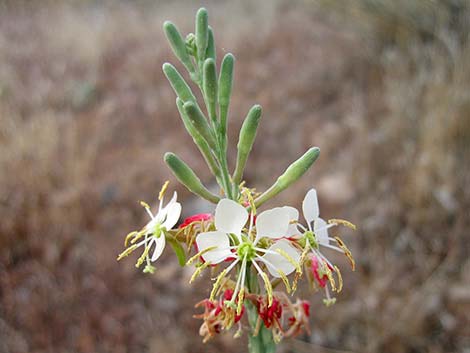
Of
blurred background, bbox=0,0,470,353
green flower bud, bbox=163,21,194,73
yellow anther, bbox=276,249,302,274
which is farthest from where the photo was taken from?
blurred background, bbox=0,0,470,353

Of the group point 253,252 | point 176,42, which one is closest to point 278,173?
point 176,42

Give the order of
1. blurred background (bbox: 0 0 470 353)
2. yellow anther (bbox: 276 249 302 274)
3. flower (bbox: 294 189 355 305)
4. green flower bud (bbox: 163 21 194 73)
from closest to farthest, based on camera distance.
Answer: yellow anther (bbox: 276 249 302 274), flower (bbox: 294 189 355 305), green flower bud (bbox: 163 21 194 73), blurred background (bbox: 0 0 470 353)

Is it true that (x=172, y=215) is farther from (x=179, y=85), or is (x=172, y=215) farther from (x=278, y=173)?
(x=278, y=173)

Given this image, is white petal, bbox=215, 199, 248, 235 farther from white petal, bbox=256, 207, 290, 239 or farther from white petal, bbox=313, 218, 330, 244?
white petal, bbox=313, 218, 330, 244

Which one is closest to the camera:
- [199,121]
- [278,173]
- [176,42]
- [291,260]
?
[291,260]

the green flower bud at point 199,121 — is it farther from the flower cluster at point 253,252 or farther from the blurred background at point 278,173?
the blurred background at point 278,173

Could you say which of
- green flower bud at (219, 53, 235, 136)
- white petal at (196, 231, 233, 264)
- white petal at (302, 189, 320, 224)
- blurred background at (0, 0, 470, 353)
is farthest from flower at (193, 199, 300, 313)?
blurred background at (0, 0, 470, 353)

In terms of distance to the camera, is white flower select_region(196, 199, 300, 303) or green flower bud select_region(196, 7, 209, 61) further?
green flower bud select_region(196, 7, 209, 61)

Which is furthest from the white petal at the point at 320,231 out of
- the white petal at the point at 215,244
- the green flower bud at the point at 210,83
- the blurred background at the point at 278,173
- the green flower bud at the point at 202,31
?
the blurred background at the point at 278,173

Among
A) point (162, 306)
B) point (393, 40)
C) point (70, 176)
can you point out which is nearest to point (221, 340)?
point (162, 306)
